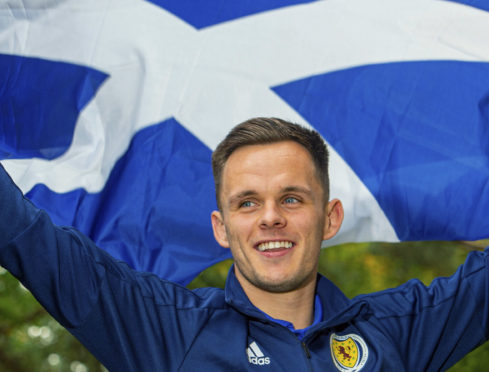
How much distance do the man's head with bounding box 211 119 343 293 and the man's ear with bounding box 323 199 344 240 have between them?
3 centimetres

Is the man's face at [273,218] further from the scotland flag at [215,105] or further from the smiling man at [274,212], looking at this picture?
the scotland flag at [215,105]

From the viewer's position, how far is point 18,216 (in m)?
2.61

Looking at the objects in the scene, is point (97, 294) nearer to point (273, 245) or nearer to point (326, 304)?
point (273, 245)

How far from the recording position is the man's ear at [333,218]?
3.35m

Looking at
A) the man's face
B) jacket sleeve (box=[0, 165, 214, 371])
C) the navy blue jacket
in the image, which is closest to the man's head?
the man's face

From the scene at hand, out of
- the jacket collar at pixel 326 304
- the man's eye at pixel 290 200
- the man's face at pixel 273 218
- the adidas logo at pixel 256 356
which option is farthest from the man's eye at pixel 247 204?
the adidas logo at pixel 256 356

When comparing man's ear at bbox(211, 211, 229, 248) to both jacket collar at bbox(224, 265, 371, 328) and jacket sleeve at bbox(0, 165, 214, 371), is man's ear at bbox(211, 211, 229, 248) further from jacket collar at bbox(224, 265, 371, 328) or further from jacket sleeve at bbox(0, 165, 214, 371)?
jacket sleeve at bbox(0, 165, 214, 371)

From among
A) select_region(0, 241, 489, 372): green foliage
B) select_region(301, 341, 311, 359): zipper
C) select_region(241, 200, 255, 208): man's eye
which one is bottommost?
select_region(0, 241, 489, 372): green foliage

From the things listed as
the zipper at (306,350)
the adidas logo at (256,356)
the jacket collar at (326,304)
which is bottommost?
the adidas logo at (256,356)

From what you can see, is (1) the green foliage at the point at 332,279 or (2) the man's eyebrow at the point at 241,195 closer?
(2) the man's eyebrow at the point at 241,195

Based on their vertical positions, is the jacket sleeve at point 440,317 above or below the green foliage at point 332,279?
above

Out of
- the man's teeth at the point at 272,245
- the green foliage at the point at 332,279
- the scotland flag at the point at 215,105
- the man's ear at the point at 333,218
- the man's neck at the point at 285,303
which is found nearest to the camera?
the man's teeth at the point at 272,245

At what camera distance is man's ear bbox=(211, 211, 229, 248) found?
3274 millimetres

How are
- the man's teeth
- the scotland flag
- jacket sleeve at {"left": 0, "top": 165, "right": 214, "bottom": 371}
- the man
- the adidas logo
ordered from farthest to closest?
the scotland flag
the man's teeth
the adidas logo
the man
jacket sleeve at {"left": 0, "top": 165, "right": 214, "bottom": 371}
